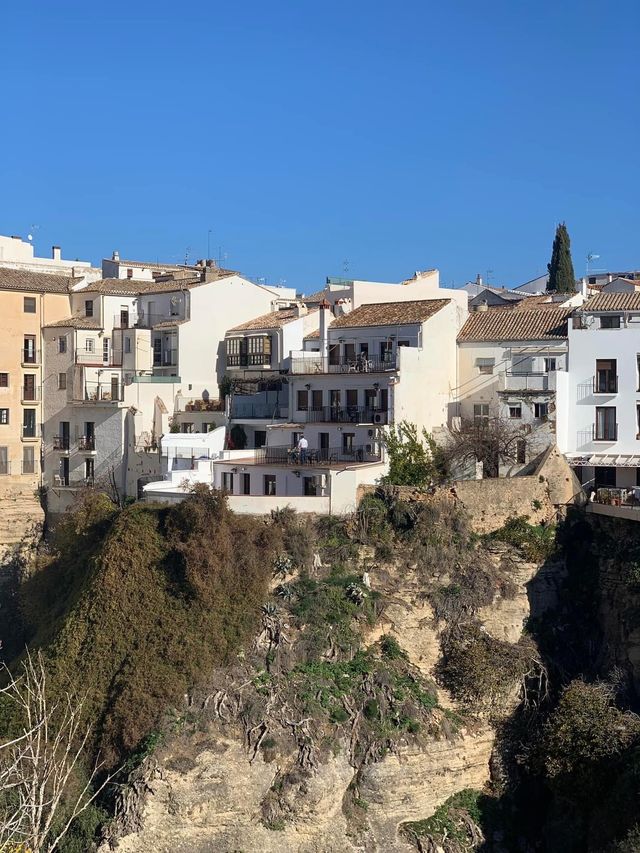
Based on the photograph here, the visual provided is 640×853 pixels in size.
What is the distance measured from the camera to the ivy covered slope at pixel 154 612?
3394 centimetres

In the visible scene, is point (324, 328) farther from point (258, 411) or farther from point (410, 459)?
point (410, 459)

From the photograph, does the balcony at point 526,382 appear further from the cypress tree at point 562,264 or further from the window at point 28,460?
the cypress tree at point 562,264

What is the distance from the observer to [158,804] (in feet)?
105

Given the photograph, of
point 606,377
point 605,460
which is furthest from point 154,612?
point 606,377

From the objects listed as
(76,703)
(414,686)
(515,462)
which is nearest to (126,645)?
(76,703)

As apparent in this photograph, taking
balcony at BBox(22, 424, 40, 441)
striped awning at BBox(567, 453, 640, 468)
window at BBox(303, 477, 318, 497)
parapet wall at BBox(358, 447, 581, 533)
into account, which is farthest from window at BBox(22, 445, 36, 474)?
striped awning at BBox(567, 453, 640, 468)

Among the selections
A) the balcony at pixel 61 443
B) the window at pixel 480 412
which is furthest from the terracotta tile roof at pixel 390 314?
the balcony at pixel 61 443

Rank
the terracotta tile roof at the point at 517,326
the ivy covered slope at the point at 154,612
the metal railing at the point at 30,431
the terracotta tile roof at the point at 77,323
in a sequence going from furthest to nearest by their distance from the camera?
the metal railing at the point at 30,431, the terracotta tile roof at the point at 77,323, the terracotta tile roof at the point at 517,326, the ivy covered slope at the point at 154,612

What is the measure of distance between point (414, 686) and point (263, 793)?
5579 mm

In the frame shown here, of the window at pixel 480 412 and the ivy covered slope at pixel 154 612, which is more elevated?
the window at pixel 480 412

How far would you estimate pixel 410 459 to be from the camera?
40875 mm

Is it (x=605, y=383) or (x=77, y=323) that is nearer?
(x=605, y=383)

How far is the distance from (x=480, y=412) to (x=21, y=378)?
18747 mm

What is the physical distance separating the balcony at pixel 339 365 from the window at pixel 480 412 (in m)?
3.57
